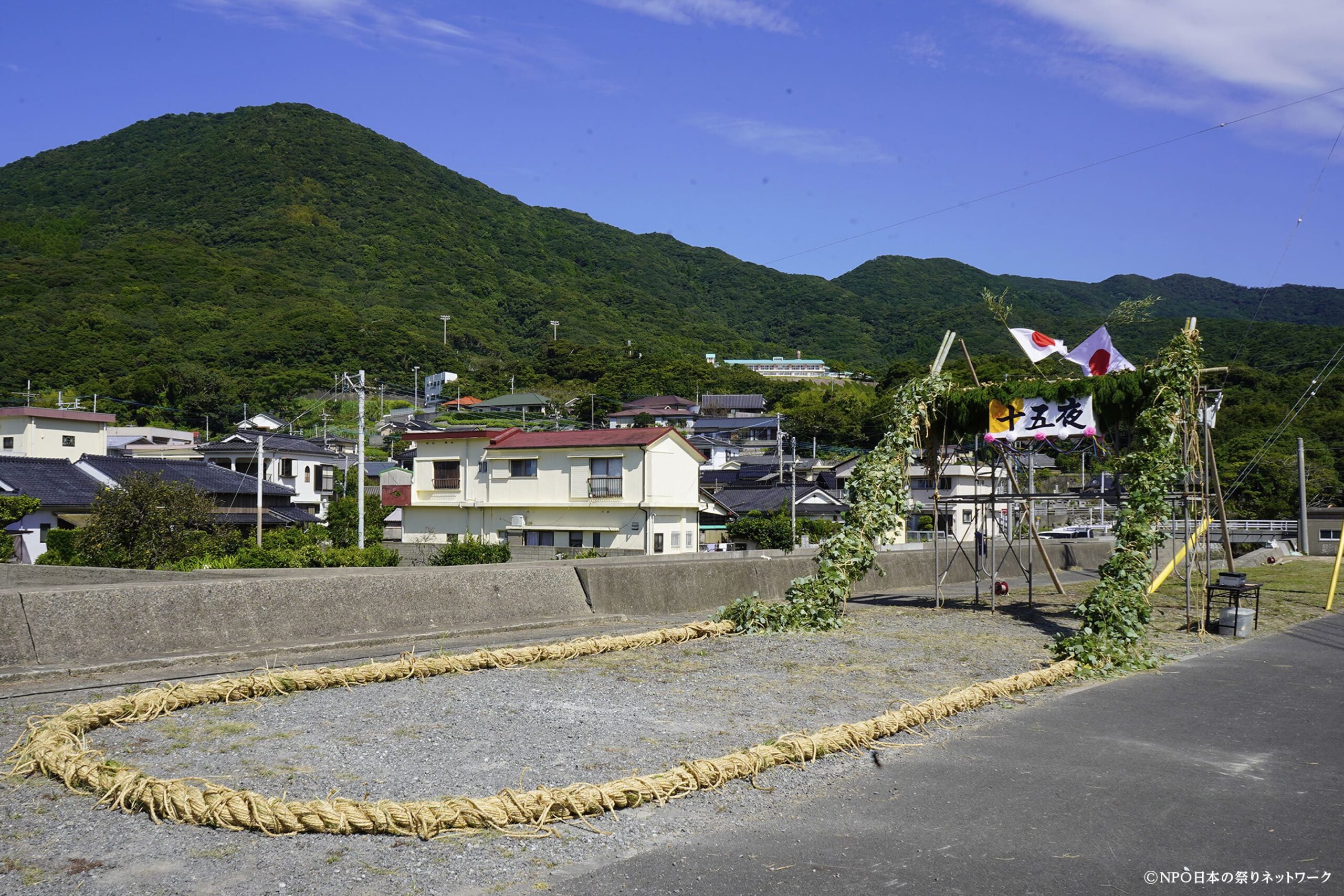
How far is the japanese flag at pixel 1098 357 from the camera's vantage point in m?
14.4

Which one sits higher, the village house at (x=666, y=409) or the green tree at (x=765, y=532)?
the village house at (x=666, y=409)

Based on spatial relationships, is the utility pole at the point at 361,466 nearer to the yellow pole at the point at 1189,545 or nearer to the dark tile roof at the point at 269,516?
the dark tile roof at the point at 269,516

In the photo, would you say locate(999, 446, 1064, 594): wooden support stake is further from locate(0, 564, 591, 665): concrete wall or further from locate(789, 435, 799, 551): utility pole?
locate(789, 435, 799, 551): utility pole

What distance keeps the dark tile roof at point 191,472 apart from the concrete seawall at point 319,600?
86.1 ft

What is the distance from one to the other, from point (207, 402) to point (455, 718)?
7882 cm

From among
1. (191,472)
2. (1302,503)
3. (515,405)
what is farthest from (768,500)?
(515,405)

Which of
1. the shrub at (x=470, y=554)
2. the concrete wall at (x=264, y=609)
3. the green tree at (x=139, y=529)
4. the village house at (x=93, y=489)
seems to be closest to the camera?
the concrete wall at (x=264, y=609)

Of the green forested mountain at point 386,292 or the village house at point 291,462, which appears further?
the green forested mountain at point 386,292

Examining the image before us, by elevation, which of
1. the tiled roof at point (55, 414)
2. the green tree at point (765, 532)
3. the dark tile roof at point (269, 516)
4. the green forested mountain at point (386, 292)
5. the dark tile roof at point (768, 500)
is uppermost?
the green forested mountain at point (386, 292)

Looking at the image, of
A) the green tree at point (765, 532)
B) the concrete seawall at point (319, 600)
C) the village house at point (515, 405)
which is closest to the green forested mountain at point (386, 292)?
the village house at point (515, 405)

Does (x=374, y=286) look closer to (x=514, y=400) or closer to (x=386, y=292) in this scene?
(x=386, y=292)

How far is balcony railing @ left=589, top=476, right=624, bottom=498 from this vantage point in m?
34.7

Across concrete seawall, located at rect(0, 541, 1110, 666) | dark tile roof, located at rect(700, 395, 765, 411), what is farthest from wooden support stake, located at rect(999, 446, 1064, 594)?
dark tile roof, located at rect(700, 395, 765, 411)

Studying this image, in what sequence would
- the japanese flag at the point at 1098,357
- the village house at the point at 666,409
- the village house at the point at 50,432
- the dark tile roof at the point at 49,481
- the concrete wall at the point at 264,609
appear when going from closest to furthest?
1. the concrete wall at the point at 264,609
2. the japanese flag at the point at 1098,357
3. the dark tile roof at the point at 49,481
4. the village house at the point at 50,432
5. the village house at the point at 666,409
